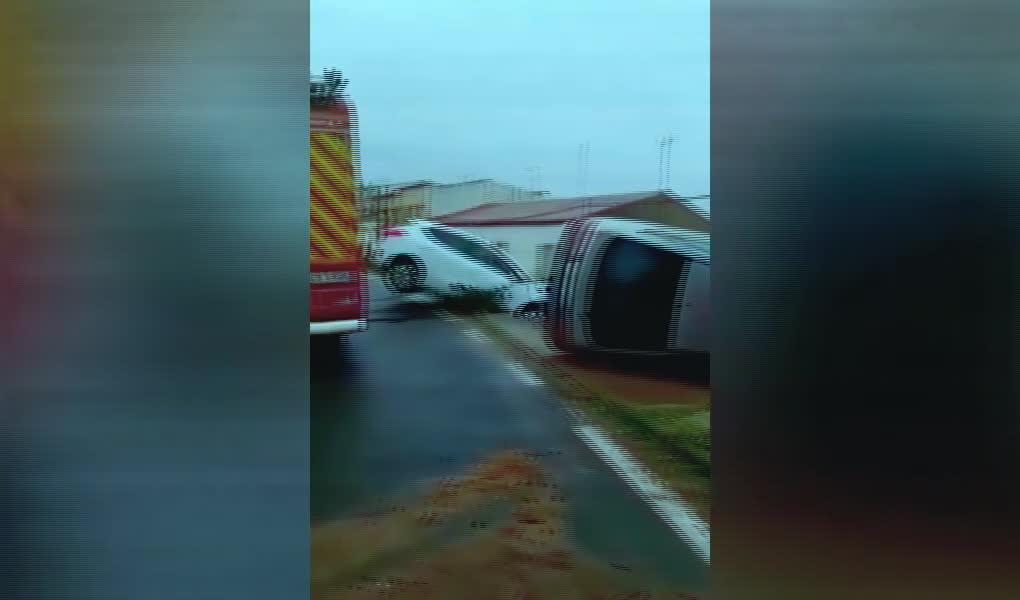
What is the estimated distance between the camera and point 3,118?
220 centimetres

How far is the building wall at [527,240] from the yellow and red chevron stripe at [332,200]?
1.27 ft

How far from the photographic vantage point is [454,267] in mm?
2340

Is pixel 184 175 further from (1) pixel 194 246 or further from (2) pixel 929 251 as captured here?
(2) pixel 929 251

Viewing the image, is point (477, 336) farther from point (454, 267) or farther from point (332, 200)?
point (332, 200)

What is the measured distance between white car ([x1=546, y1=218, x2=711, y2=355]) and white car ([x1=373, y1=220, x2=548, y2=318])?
0.36 ft

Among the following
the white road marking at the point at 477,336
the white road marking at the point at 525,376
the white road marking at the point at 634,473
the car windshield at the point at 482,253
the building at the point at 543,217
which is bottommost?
the white road marking at the point at 634,473

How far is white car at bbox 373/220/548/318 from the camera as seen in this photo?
2305 mm

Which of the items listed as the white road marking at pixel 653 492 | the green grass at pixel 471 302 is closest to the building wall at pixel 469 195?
the green grass at pixel 471 302

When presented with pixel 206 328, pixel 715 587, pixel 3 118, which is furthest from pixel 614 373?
pixel 3 118

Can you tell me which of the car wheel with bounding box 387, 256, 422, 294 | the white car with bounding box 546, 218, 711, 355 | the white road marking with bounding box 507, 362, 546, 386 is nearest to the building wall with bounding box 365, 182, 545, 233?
the car wheel with bounding box 387, 256, 422, 294

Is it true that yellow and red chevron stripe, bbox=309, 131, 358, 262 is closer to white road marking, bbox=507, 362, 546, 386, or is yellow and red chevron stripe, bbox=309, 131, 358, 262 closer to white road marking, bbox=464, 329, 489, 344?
white road marking, bbox=464, 329, 489, 344

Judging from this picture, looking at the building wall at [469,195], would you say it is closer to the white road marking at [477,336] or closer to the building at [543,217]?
the building at [543,217]

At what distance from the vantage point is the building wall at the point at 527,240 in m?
2.29

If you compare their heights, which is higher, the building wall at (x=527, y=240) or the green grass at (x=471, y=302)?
the building wall at (x=527, y=240)
